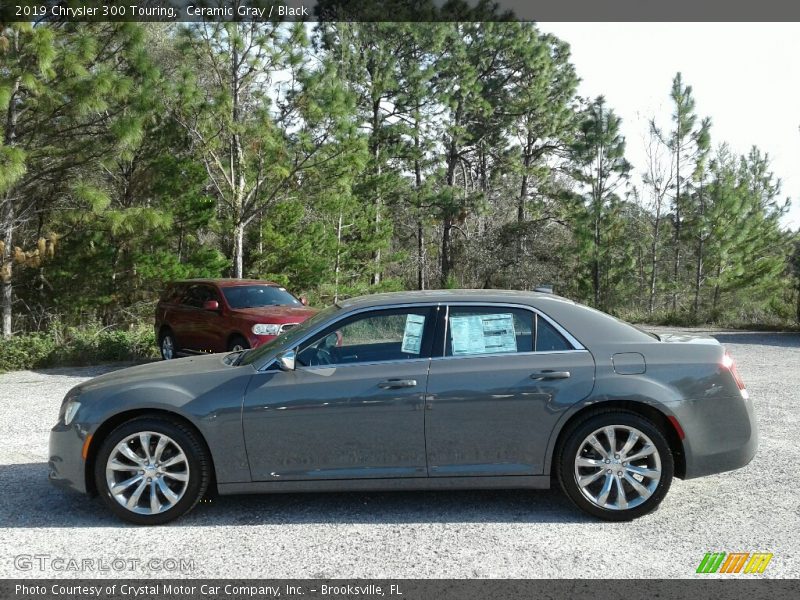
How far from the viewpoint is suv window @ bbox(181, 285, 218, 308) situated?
12539 millimetres

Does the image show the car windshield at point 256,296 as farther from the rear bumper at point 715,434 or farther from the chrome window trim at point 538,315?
the rear bumper at point 715,434

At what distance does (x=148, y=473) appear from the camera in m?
4.82

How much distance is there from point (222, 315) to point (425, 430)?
25.3ft

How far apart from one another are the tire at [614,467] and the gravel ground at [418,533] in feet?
0.42

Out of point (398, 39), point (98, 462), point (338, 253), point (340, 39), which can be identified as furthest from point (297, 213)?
point (98, 462)

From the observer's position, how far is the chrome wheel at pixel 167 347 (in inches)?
517

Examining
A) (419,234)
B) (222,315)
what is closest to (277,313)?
(222,315)

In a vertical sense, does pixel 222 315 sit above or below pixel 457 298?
below

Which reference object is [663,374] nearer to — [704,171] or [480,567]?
[480,567]

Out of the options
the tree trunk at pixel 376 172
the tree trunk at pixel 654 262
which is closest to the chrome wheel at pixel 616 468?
the tree trunk at pixel 376 172

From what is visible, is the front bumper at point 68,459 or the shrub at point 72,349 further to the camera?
the shrub at point 72,349

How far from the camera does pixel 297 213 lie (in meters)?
23.8

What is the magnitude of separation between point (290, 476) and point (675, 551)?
7.78 feet

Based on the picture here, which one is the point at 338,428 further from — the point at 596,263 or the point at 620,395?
the point at 596,263
